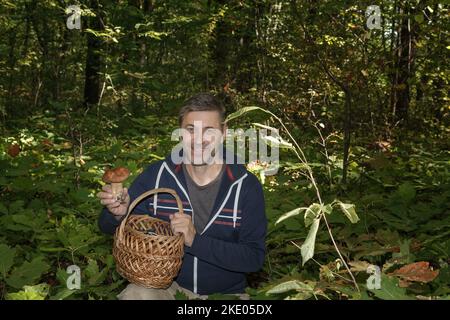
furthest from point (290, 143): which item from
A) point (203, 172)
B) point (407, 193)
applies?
point (407, 193)

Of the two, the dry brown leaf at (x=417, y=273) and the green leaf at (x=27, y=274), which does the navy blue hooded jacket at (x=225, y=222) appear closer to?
the green leaf at (x=27, y=274)

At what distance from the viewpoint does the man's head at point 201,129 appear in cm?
262

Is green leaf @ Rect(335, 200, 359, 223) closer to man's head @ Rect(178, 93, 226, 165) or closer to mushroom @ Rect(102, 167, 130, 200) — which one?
man's head @ Rect(178, 93, 226, 165)

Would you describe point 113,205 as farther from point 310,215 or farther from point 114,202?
point 310,215

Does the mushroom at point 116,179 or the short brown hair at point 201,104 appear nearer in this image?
the mushroom at point 116,179

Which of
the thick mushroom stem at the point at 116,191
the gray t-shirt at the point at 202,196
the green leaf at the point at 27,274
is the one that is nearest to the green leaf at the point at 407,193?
the gray t-shirt at the point at 202,196

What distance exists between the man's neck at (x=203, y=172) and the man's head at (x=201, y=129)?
9cm

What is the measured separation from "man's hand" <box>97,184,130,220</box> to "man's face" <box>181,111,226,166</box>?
44 cm

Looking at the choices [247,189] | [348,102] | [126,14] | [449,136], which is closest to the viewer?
[247,189]

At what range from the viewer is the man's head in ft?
8.59
